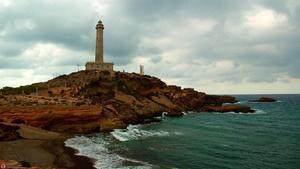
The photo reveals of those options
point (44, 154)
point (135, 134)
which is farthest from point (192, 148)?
point (44, 154)

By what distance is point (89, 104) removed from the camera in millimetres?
63469

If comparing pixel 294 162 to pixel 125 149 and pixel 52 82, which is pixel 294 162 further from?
pixel 52 82

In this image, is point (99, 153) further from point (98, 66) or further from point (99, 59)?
point (99, 59)

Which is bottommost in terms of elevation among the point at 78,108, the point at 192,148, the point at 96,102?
the point at 192,148

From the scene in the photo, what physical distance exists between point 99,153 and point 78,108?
18.9 meters

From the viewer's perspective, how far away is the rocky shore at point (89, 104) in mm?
54469

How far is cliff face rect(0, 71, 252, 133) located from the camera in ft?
185

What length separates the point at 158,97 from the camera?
103 meters

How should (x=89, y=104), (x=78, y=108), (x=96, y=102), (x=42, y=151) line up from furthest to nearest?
(x=96, y=102) < (x=89, y=104) < (x=78, y=108) < (x=42, y=151)

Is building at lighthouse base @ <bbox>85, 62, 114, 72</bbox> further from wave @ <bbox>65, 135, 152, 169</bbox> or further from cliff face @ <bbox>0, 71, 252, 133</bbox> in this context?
wave @ <bbox>65, 135, 152, 169</bbox>

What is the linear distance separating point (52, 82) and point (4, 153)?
61891 millimetres

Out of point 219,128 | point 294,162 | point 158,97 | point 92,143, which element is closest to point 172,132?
point 219,128

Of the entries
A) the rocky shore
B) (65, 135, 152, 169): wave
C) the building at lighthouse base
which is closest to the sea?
(65, 135, 152, 169): wave

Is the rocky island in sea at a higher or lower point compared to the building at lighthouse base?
lower
